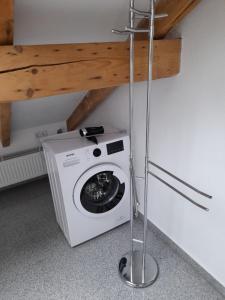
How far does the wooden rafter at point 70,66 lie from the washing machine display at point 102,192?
92 cm

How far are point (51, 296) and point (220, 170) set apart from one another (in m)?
1.51

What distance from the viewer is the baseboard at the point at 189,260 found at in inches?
66.9

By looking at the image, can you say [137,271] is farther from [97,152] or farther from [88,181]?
[97,152]

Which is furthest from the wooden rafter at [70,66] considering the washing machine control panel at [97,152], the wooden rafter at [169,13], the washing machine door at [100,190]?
the washing machine door at [100,190]

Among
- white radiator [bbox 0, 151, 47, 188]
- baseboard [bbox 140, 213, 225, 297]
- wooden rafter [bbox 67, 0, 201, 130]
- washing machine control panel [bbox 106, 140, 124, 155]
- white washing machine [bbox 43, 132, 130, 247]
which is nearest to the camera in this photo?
wooden rafter [bbox 67, 0, 201, 130]

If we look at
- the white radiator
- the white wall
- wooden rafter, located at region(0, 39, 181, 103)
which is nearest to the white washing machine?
the white wall

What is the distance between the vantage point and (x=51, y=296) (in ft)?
5.66

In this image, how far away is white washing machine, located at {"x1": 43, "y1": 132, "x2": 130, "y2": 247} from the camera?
1827 millimetres

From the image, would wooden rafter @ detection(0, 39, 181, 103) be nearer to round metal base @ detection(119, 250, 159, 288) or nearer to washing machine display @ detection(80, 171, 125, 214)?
washing machine display @ detection(80, 171, 125, 214)

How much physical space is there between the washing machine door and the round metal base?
1.47ft

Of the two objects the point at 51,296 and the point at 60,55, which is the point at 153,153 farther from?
the point at 51,296

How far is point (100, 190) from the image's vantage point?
2.14 metres

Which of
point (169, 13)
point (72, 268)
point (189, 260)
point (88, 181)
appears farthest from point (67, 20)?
point (189, 260)

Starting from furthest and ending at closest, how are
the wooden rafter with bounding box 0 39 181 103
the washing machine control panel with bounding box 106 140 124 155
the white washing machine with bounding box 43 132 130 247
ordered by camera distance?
the washing machine control panel with bounding box 106 140 124 155 < the white washing machine with bounding box 43 132 130 247 < the wooden rafter with bounding box 0 39 181 103
